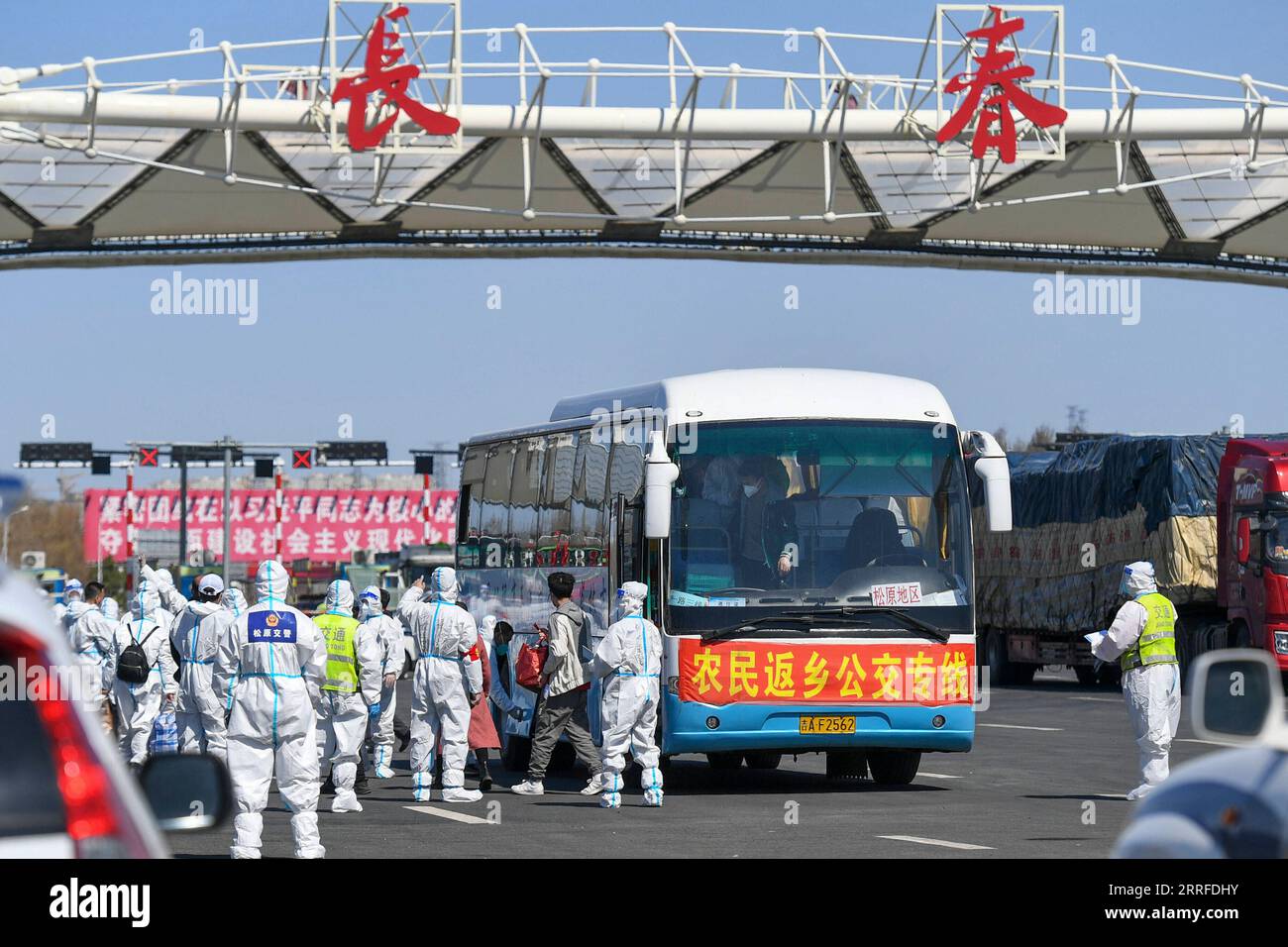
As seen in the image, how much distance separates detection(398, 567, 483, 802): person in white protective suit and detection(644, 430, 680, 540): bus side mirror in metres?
1.65

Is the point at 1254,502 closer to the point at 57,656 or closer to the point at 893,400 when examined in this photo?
the point at 893,400

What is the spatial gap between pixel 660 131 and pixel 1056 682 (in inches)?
550

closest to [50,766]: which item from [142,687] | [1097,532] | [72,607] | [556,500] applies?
[556,500]

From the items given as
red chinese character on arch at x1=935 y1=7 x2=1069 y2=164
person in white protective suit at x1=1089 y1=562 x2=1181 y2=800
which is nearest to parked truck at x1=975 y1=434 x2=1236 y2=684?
red chinese character on arch at x1=935 y1=7 x2=1069 y2=164

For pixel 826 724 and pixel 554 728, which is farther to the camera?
pixel 554 728

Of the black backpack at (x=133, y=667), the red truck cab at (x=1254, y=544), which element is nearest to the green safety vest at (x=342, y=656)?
the black backpack at (x=133, y=667)

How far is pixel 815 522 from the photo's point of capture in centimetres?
1714

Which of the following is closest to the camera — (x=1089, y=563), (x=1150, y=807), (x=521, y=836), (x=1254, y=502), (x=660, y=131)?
(x=1150, y=807)

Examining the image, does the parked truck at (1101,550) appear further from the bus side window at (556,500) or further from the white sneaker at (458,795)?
the white sneaker at (458,795)

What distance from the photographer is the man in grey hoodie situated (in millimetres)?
18125

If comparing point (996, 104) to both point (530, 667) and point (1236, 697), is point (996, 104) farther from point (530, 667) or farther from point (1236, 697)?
point (1236, 697)

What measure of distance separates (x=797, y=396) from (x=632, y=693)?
3045mm

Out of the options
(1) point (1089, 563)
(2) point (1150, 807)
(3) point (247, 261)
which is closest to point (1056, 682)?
(1) point (1089, 563)
